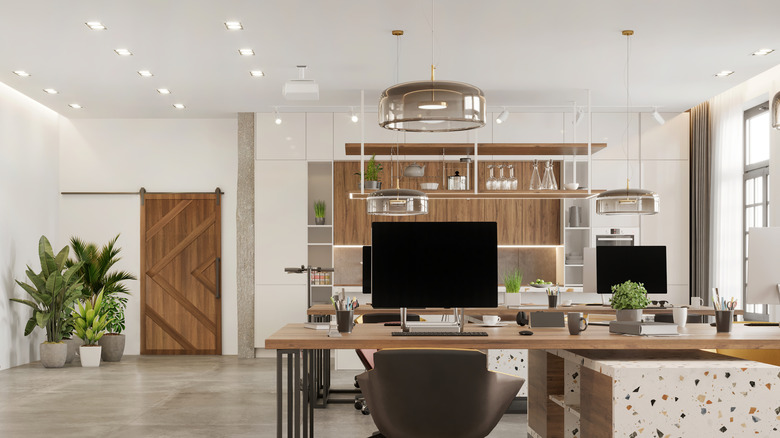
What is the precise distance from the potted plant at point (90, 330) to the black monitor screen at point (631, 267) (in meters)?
5.57

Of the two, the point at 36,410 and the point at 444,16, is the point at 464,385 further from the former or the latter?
the point at 36,410

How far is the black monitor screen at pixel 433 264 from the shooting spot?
3.64 meters

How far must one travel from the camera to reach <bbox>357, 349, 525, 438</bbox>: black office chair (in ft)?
9.88

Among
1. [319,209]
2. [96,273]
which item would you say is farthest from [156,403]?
[319,209]

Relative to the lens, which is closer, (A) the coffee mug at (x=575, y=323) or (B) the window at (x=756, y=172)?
(A) the coffee mug at (x=575, y=323)

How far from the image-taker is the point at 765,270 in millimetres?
4215

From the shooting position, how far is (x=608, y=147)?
9.04 metres

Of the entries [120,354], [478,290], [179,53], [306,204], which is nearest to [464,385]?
[478,290]

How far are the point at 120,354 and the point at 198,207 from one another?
2.08 metres

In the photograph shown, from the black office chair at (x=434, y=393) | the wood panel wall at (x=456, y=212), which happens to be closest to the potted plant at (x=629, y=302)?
the black office chair at (x=434, y=393)

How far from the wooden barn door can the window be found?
637cm

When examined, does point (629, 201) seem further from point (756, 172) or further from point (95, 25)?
point (95, 25)

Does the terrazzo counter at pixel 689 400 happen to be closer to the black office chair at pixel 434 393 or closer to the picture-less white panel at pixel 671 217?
the black office chair at pixel 434 393

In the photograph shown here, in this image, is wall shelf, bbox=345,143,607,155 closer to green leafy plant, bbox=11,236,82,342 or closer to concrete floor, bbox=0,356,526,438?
concrete floor, bbox=0,356,526,438
